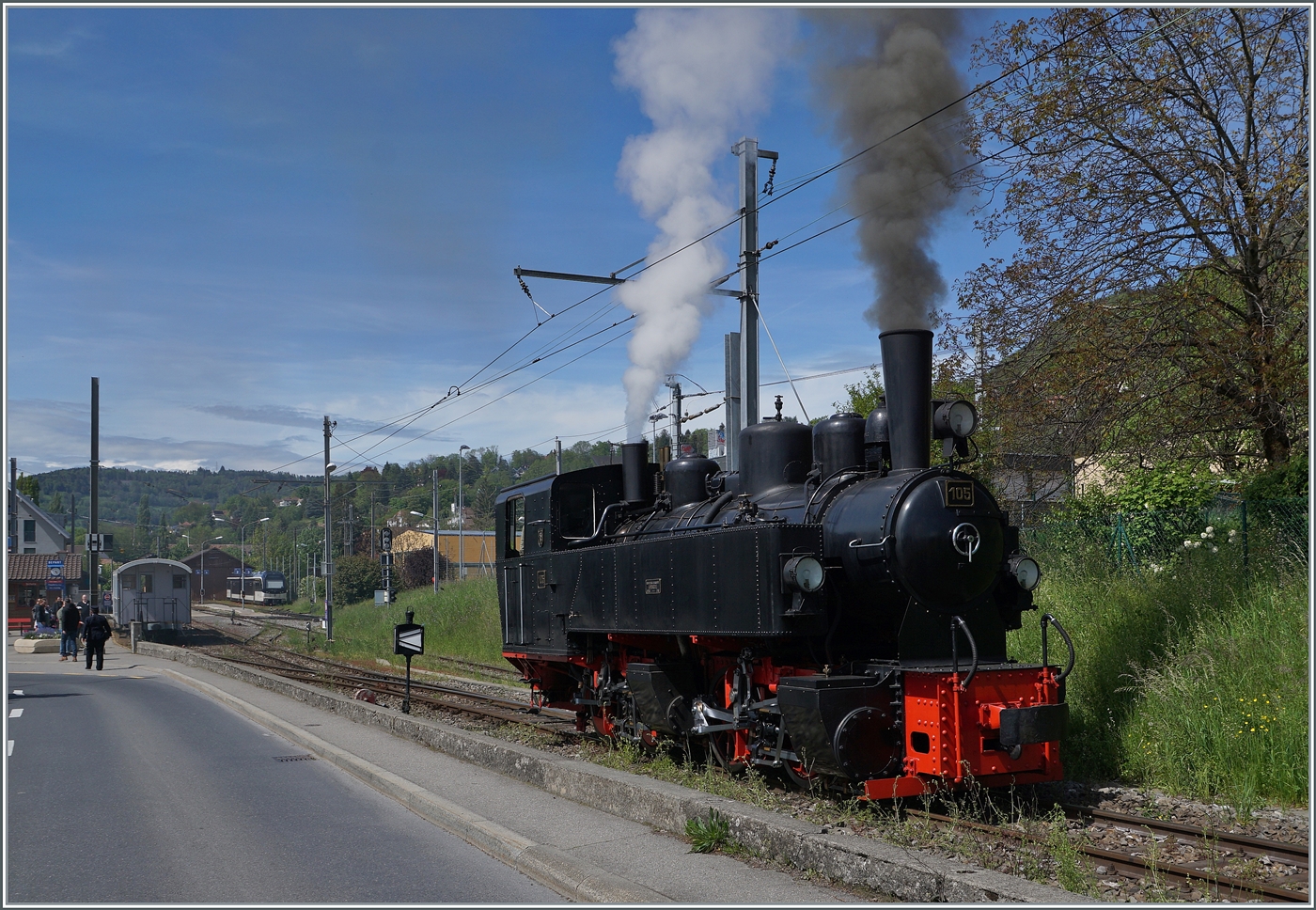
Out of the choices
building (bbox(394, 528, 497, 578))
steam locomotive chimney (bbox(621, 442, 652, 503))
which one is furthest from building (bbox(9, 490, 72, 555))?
steam locomotive chimney (bbox(621, 442, 652, 503))

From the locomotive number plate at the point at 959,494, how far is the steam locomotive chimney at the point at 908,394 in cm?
30

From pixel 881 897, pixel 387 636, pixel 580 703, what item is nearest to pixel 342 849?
pixel 881 897

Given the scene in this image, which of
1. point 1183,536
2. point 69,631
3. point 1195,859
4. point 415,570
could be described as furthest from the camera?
point 415,570

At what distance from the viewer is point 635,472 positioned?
11281mm

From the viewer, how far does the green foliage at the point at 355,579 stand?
62156 mm

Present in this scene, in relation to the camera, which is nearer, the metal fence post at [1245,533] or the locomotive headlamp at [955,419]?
the locomotive headlamp at [955,419]

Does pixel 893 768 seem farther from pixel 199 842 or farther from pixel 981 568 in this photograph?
pixel 199 842

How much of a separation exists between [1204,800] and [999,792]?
4.48 ft

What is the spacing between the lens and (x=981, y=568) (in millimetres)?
7469

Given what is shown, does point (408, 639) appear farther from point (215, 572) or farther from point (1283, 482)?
point (215, 572)

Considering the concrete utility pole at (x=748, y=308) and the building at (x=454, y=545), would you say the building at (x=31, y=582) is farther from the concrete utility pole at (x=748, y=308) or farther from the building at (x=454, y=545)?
the concrete utility pole at (x=748, y=308)

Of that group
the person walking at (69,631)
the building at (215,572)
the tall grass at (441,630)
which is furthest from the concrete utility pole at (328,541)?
the building at (215,572)

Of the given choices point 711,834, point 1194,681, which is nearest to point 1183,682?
point 1194,681

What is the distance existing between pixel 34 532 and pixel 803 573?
6390 centimetres
